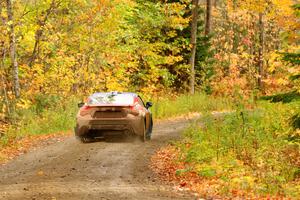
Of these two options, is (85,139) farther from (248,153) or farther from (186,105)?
(186,105)

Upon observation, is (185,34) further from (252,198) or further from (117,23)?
(252,198)

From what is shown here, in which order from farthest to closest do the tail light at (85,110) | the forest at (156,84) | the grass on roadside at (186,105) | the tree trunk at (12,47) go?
the grass on roadside at (186,105)
the tree trunk at (12,47)
the tail light at (85,110)
the forest at (156,84)

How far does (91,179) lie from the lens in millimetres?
11711

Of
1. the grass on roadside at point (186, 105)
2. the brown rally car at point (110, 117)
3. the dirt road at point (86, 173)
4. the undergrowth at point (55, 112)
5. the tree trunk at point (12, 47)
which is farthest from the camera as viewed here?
the grass on roadside at point (186, 105)

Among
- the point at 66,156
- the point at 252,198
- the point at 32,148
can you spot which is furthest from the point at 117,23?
the point at 252,198

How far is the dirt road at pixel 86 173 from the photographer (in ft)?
33.5

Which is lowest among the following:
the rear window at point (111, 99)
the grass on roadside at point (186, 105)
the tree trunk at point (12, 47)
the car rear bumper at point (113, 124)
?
the grass on roadside at point (186, 105)

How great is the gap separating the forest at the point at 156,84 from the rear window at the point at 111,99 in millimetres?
2031

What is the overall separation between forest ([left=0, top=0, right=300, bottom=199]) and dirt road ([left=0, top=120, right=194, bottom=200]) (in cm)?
83

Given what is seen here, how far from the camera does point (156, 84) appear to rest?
32.6 m

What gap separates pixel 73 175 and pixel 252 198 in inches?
166

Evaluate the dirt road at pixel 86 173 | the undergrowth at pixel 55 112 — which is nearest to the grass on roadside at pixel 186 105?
the undergrowth at pixel 55 112

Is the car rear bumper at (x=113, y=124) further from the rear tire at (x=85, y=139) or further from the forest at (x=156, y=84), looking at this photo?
the forest at (x=156, y=84)

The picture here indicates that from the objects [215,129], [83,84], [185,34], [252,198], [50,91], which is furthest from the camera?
[185,34]
